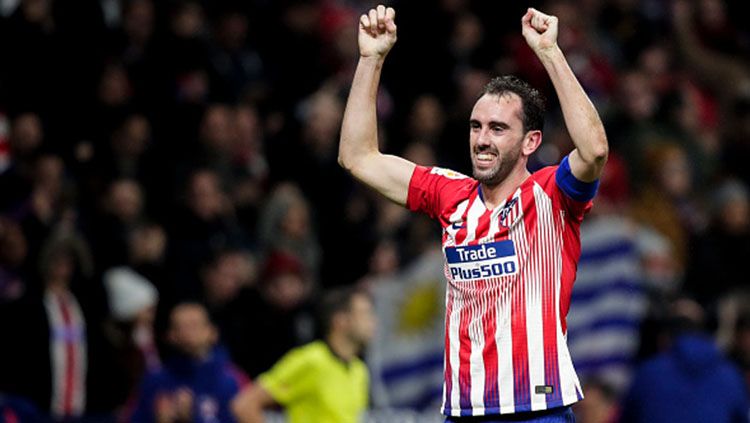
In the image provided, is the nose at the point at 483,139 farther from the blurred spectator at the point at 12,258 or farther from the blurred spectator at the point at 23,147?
the blurred spectator at the point at 23,147

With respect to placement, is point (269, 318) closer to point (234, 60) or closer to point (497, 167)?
point (234, 60)

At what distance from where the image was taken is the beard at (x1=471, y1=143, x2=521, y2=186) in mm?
5629

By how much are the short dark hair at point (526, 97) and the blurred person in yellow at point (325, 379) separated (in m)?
3.52

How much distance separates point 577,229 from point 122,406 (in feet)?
17.1

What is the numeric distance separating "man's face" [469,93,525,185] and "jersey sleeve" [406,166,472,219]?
33 centimetres

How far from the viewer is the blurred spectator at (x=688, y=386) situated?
998 centimetres

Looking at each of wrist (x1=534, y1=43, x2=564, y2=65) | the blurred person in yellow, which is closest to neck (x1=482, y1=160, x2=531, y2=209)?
wrist (x1=534, y1=43, x2=564, y2=65)

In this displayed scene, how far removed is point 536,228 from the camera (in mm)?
5602

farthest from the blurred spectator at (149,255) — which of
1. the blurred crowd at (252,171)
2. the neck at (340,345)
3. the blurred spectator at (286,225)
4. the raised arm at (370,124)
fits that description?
the raised arm at (370,124)

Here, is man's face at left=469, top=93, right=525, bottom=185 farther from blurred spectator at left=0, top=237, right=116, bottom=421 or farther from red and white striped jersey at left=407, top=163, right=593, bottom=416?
blurred spectator at left=0, top=237, right=116, bottom=421

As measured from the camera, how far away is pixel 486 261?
18.4 feet

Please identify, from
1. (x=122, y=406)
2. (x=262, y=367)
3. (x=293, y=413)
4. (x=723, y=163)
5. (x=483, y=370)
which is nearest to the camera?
(x=483, y=370)

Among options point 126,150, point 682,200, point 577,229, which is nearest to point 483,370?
point 577,229

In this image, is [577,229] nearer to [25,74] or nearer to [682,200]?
[25,74]
